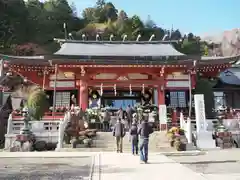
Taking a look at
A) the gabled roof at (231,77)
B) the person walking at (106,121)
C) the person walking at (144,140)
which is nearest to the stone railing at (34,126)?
the person walking at (106,121)

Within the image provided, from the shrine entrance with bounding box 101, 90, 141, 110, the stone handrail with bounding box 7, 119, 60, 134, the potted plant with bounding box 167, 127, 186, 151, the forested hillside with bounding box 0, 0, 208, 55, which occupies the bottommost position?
the potted plant with bounding box 167, 127, 186, 151

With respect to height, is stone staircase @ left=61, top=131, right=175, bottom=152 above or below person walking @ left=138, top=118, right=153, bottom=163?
below

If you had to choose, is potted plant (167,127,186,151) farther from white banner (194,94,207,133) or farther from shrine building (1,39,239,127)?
shrine building (1,39,239,127)

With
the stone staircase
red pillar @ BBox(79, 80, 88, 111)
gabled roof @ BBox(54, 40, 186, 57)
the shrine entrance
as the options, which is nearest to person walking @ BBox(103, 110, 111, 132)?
the stone staircase

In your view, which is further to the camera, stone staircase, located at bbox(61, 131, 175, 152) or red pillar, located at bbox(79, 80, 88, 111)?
red pillar, located at bbox(79, 80, 88, 111)

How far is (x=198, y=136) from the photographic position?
1581cm

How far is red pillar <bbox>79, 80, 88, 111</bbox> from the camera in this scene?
20.7m

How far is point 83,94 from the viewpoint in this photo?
68.7 ft

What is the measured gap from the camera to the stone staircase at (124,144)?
14.4 metres

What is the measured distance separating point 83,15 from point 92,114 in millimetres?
50421

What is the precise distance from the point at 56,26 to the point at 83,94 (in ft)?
123

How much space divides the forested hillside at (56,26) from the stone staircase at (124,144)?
28.5 meters

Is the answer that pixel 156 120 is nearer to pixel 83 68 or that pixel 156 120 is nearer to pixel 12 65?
pixel 83 68

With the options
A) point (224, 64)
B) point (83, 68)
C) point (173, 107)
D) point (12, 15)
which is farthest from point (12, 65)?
point (12, 15)
